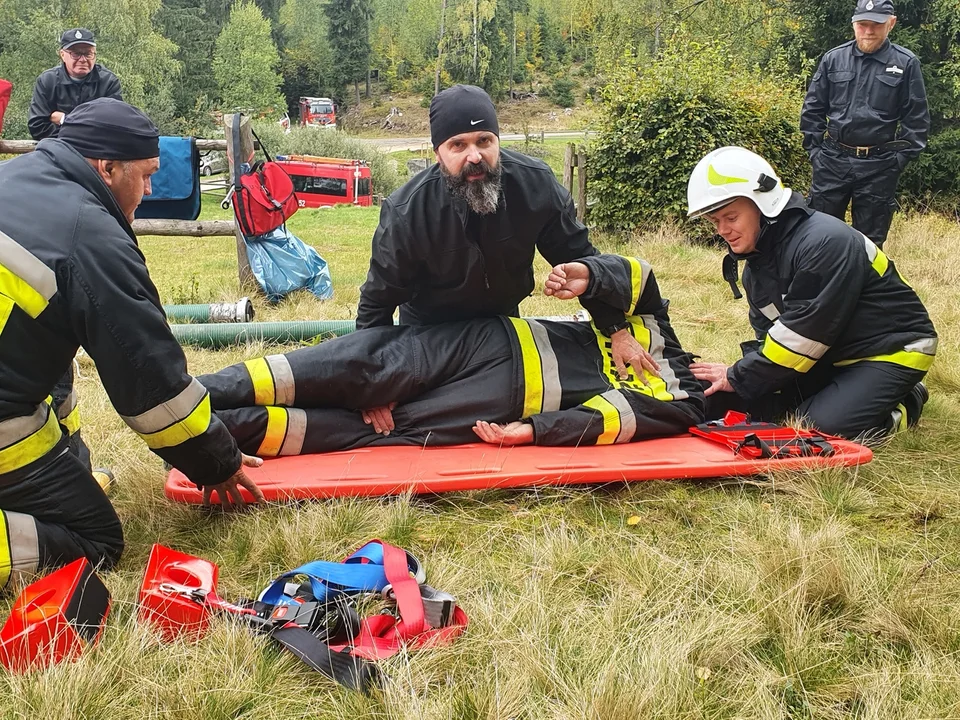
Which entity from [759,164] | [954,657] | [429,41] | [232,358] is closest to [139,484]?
[232,358]

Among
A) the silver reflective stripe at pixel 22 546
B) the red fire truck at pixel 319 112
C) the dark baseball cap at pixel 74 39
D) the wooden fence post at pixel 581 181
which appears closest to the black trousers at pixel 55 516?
the silver reflective stripe at pixel 22 546

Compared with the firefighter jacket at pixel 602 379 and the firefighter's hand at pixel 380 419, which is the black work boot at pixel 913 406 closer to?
the firefighter jacket at pixel 602 379

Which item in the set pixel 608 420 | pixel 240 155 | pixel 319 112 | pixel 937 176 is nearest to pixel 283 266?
pixel 240 155

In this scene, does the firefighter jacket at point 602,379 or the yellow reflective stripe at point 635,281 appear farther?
the yellow reflective stripe at point 635,281

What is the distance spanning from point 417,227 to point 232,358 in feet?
7.06

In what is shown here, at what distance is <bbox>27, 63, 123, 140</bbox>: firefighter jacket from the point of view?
7398mm

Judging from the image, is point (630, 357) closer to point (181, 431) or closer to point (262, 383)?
point (262, 383)

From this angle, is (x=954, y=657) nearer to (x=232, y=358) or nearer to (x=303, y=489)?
(x=303, y=489)

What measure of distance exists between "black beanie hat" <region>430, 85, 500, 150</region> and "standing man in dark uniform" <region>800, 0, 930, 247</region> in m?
4.50

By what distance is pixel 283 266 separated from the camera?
24.4 ft

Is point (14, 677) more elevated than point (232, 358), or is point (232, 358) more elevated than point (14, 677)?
point (14, 677)

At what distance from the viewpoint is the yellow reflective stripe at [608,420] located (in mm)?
3836

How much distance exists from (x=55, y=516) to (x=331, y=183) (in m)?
22.2

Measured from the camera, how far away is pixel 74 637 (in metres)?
2.22
